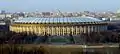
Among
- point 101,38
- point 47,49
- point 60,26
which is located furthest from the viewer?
point 60,26

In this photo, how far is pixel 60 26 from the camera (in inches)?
1471

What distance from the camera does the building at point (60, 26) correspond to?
123 feet

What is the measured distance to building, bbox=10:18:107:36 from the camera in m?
37.3

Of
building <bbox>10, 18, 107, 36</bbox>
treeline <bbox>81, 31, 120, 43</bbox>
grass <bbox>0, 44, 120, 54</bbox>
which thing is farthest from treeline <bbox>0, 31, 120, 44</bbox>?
grass <bbox>0, 44, 120, 54</bbox>

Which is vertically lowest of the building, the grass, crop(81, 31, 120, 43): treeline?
the grass

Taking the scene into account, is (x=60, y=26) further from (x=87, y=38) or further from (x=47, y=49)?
(x=47, y=49)

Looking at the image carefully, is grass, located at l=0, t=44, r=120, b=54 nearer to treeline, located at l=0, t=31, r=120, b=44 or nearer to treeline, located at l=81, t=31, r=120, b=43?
treeline, located at l=0, t=31, r=120, b=44

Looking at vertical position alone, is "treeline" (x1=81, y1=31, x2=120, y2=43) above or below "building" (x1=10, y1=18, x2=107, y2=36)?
below

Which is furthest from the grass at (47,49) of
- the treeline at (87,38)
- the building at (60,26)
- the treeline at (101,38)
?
the building at (60,26)

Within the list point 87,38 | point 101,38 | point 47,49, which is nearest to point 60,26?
point 87,38

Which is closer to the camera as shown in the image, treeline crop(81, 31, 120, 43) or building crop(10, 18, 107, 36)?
treeline crop(81, 31, 120, 43)

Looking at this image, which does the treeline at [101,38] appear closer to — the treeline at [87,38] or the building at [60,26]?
the treeline at [87,38]

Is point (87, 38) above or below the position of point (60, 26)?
below

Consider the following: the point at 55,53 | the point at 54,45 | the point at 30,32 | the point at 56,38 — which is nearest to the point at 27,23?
the point at 30,32
